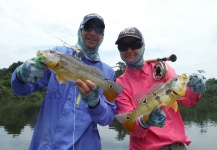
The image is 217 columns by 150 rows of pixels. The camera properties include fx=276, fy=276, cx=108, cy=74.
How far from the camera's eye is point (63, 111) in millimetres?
4332

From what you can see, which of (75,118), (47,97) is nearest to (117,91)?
(75,118)

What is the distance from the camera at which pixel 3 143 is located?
28297 mm

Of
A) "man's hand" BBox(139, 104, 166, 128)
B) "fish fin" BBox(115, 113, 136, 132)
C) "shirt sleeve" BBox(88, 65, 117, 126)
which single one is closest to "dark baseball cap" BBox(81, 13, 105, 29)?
"shirt sleeve" BBox(88, 65, 117, 126)

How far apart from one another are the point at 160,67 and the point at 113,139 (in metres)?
25.4

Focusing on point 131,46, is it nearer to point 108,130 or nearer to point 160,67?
point 160,67

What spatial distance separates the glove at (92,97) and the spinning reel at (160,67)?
1541 mm

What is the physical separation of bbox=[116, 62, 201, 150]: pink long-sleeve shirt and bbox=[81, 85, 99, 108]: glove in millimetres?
1056

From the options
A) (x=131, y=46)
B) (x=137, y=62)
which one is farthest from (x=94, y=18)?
(x=137, y=62)

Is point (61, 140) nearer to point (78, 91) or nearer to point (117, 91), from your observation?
point (78, 91)

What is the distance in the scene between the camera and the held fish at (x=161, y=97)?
4.61 meters

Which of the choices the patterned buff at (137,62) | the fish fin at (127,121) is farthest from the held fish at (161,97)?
the patterned buff at (137,62)

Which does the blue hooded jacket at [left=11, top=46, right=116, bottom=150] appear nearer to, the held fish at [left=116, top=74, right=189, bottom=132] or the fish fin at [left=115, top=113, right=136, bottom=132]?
the fish fin at [left=115, top=113, right=136, bottom=132]

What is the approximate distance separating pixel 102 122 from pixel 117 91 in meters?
0.60

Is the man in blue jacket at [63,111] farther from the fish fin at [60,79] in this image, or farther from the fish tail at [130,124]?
the fish tail at [130,124]
